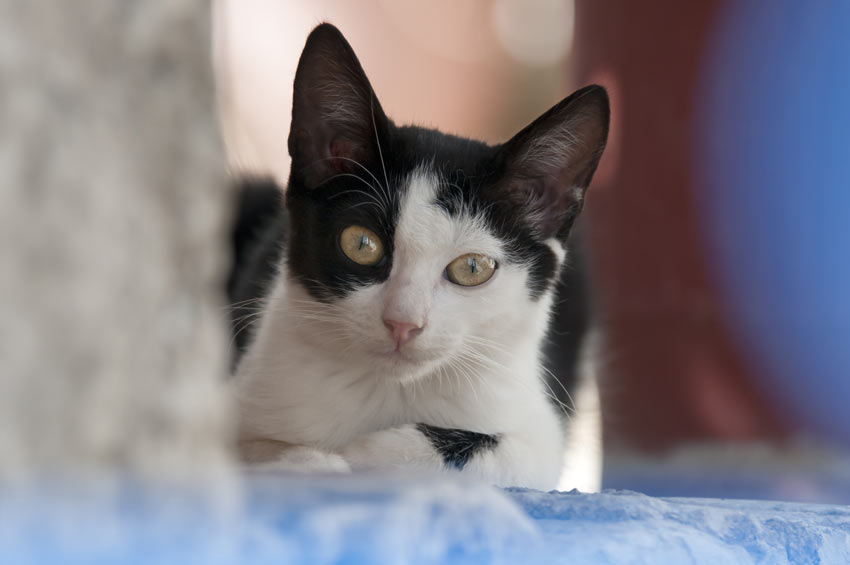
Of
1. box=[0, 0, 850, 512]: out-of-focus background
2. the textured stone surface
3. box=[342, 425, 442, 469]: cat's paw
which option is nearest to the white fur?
box=[342, 425, 442, 469]: cat's paw

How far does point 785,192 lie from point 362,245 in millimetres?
1431

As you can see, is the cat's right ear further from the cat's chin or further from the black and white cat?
the cat's chin

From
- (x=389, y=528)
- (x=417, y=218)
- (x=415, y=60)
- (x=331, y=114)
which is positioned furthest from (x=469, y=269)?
(x=415, y=60)

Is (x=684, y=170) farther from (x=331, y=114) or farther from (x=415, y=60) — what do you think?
(x=331, y=114)

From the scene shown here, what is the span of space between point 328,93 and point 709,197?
137cm

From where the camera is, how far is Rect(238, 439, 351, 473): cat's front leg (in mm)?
1097

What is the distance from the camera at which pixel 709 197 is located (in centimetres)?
236

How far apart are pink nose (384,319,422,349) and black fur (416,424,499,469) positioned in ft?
0.49

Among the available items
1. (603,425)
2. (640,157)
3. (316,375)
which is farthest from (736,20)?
(316,375)

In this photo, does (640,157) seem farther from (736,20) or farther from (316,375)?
(316,375)

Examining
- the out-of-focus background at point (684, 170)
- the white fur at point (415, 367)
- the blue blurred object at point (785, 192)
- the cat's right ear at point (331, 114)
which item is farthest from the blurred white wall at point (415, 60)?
the white fur at point (415, 367)

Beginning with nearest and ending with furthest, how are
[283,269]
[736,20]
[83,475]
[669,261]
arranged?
1. [83,475]
2. [283,269]
3. [736,20]
4. [669,261]

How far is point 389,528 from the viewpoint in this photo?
58 centimetres

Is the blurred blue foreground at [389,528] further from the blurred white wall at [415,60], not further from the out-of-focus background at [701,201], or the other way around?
the blurred white wall at [415,60]
